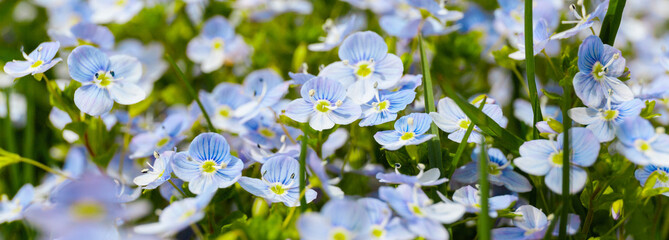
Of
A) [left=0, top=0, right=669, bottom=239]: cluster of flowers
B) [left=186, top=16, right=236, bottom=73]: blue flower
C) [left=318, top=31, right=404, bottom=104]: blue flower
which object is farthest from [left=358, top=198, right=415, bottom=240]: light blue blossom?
[left=186, top=16, right=236, bottom=73]: blue flower

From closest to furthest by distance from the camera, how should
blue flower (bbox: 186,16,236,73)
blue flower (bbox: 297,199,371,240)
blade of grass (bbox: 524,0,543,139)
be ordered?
blue flower (bbox: 297,199,371,240)
blade of grass (bbox: 524,0,543,139)
blue flower (bbox: 186,16,236,73)

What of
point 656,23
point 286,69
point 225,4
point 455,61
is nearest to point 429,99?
point 455,61

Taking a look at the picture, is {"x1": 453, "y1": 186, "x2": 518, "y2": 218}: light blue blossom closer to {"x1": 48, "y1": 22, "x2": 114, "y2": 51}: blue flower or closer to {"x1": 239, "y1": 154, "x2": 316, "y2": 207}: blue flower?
{"x1": 239, "y1": 154, "x2": 316, "y2": 207}: blue flower

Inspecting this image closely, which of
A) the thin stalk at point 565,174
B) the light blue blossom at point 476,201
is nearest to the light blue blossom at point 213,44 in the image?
the light blue blossom at point 476,201

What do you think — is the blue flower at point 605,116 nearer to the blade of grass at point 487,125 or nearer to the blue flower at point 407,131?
the blade of grass at point 487,125

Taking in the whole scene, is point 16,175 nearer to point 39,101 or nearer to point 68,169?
point 68,169
